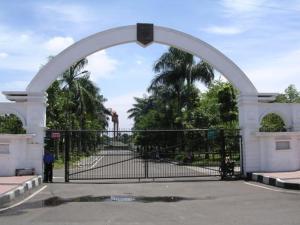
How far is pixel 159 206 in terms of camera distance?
1230 centimetres

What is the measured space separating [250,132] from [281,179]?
409 cm

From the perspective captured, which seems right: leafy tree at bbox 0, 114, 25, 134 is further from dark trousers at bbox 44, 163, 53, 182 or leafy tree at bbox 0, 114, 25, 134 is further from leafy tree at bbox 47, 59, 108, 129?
dark trousers at bbox 44, 163, 53, 182

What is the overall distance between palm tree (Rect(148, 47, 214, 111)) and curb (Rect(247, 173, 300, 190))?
25.9 metres

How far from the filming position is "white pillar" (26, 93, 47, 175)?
2031 centimetres

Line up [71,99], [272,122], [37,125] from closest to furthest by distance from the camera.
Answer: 1. [37,125]
2. [272,122]
3. [71,99]

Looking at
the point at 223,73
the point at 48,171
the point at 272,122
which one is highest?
the point at 223,73

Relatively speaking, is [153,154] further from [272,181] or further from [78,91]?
[78,91]

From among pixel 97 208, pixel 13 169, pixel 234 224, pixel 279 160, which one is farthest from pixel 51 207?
pixel 279 160

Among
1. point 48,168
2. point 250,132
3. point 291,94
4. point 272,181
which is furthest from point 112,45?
point 291,94

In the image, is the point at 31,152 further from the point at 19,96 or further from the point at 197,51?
the point at 197,51

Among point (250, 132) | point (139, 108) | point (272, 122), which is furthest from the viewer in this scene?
point (139, 108)

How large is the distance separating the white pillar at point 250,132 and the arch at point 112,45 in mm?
454

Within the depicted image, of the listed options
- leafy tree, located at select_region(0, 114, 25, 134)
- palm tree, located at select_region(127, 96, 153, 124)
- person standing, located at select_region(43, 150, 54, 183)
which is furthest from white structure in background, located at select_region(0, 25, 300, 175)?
palm tree, located at select_region(127, 96, 153, 124)

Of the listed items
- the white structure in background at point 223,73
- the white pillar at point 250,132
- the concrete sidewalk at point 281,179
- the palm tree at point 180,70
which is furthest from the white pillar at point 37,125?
the palm tree at point 180,70
